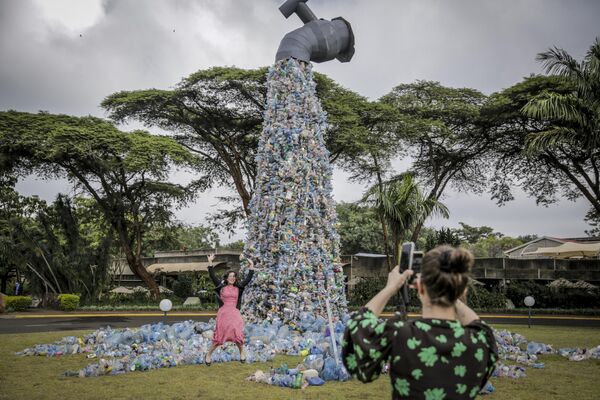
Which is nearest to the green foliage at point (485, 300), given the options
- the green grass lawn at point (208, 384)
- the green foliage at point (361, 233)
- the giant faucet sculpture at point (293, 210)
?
the giant faucet sculpture at point (293, 210)

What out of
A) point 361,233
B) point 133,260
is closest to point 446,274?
point 133,260

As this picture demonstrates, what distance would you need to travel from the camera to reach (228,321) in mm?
7926

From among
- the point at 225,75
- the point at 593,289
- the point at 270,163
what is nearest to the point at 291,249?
the point at 270,163

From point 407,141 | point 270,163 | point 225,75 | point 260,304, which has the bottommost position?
point 260,304

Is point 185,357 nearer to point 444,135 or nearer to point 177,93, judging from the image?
point 177,93

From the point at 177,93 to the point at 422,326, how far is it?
2410cm

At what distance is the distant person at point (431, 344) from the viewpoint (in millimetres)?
2348

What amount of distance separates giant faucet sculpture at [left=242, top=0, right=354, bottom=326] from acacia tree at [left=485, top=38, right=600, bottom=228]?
7.87 m

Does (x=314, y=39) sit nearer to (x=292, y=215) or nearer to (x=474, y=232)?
(x=292, y=215)

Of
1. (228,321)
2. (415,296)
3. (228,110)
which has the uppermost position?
(228,110)

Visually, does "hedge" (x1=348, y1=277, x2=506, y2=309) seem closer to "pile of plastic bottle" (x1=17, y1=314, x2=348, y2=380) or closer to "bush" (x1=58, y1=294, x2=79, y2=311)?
"bush" (x1=58, y1=294, x2=79, y2=311)

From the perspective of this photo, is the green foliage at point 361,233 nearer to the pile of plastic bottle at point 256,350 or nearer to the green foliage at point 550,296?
the green foliage at point 550,296

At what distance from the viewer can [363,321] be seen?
96.0 inches

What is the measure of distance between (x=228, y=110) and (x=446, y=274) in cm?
2459
